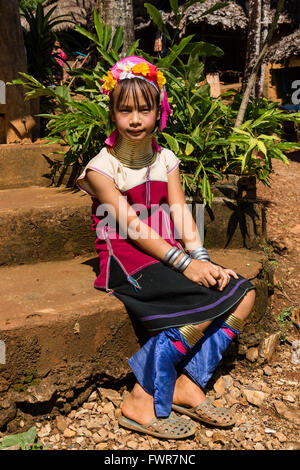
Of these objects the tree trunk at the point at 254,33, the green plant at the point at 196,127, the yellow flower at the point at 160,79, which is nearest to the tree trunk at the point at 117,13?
the green plant at the point at 196,127

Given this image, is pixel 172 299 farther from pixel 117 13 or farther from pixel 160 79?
pixel 117 13

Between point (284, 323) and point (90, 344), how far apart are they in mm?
1376

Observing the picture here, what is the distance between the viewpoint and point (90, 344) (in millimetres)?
2119

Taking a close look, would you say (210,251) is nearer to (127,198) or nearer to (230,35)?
(127,198)

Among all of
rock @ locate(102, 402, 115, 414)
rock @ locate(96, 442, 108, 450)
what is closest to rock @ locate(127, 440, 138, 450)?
rock @ locate(96, 442, 108, 450)

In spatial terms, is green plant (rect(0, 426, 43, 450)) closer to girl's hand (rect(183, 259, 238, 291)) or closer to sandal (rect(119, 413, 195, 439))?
sandal (rect(119, 413, 195, 439))

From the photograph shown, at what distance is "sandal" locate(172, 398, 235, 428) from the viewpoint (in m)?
1.99

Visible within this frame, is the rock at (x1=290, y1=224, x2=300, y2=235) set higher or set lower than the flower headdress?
lower

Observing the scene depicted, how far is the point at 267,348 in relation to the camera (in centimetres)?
257

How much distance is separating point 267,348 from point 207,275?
0.84 metres

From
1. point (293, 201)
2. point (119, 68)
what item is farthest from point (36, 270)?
point (293, 201)

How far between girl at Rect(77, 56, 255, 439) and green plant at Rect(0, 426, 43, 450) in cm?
40

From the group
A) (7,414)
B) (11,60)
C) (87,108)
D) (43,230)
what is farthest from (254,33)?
(7,414)

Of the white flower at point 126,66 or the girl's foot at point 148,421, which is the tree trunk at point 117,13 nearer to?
the white flower at point 126,66
